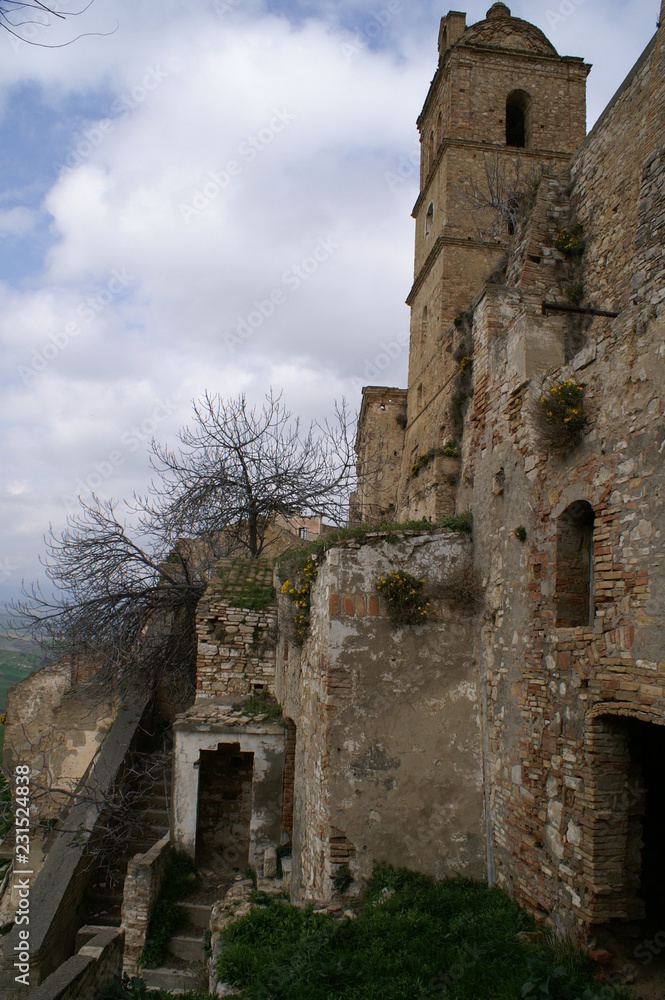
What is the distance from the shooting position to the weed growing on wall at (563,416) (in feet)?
16.5

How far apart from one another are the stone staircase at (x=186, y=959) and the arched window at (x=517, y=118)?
21008mm

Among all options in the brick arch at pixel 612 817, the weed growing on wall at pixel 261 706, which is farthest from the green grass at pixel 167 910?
the brick arch at pixel 612 817

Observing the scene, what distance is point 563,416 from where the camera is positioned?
16.7 feet

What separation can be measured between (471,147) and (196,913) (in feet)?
64.4

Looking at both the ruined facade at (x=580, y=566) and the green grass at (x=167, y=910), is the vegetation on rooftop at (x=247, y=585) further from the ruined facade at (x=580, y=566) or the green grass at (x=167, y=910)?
the ruined facade at (x=580, y=566)

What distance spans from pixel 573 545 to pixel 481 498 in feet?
5.35

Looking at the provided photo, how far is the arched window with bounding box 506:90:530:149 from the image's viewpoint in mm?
19734

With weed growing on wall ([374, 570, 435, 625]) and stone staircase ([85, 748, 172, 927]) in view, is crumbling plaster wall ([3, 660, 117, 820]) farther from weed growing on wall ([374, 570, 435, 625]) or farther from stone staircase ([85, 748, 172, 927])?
weed growing on wall ([374, 570, 435, 625])

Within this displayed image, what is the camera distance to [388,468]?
22312 millimetres

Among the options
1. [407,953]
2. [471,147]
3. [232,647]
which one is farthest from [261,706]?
[471,147]

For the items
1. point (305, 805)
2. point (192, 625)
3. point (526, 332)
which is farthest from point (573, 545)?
point (192, 625)

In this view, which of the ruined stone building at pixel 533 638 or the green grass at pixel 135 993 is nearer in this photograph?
the ruined stone building at pixel 533 638

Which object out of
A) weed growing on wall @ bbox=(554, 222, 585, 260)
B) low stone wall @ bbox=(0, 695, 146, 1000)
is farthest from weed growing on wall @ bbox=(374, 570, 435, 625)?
low stone wall @ bbox=(0, 695, 146, 1000)

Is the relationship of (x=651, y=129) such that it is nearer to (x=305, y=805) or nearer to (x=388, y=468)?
(x=305, y=805)
